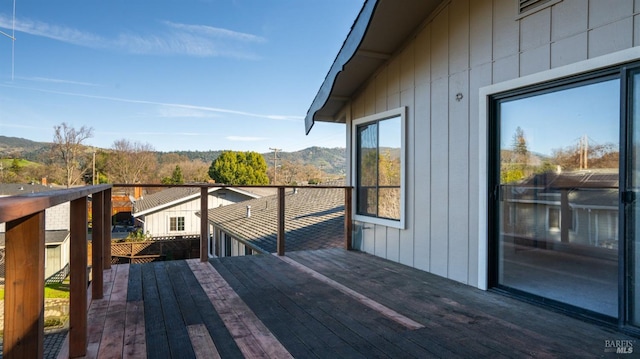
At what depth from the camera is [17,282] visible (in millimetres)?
1072

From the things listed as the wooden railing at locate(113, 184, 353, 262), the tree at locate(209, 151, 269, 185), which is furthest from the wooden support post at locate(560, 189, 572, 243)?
the tree at locate(209, 151, 269, 185)

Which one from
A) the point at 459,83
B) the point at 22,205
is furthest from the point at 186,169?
the point at 22,205

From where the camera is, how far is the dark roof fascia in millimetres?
3723

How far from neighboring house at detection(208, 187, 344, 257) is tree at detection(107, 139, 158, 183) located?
19.6 metres

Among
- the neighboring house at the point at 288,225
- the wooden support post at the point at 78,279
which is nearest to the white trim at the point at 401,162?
the neighboring house at the point at 288,225

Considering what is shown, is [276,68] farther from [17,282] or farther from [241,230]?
[17,282]

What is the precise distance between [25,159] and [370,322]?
2083cm

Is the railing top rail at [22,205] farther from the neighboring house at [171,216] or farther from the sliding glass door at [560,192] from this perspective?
the neighboring house at [171,216]

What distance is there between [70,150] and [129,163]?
6.25m

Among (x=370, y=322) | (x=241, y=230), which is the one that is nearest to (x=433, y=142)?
(x=370, y=322)

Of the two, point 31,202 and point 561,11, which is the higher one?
point 561,11

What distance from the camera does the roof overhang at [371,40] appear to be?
3770 millimetres

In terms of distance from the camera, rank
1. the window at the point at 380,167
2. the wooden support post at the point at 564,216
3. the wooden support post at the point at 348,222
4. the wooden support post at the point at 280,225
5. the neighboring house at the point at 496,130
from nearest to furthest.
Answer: the neighboring house at the point at 496,130, the wooden support post at the point at 564,216, the window at the point at 380,167, the wooden support post at the point at 280,225, the wooden support post at the point at 348,222

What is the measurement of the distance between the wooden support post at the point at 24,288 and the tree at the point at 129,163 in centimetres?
3177
